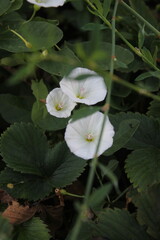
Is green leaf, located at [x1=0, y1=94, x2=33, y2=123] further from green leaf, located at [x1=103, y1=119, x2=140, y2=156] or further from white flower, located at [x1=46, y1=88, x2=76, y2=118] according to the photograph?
green leaf, located at [x1=103, y1=119, x2=140, y2=156]

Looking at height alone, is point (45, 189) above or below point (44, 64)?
below

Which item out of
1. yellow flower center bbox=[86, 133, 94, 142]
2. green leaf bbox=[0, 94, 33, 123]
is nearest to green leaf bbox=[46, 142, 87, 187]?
yellow flower center bbox=[86, 133, 94, 142]

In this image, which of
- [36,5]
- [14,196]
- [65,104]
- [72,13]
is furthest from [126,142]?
[72,13]

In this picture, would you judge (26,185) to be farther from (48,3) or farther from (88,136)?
(48,3)

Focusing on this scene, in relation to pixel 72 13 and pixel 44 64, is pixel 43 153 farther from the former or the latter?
pixel 72 13

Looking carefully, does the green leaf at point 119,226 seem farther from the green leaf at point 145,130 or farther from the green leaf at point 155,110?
the green leaf at point 155,110

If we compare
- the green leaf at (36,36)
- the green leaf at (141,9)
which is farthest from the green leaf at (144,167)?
the green leaf at (141,9)

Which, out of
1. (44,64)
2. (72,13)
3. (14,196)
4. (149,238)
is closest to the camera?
(149,238)
